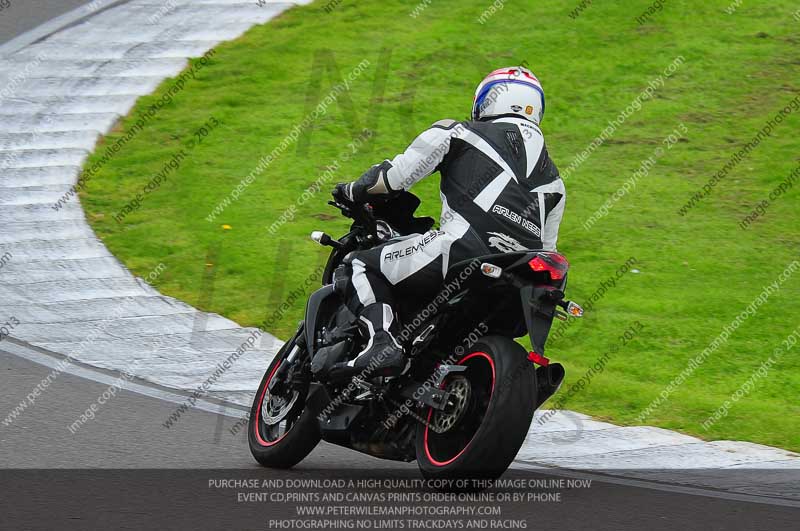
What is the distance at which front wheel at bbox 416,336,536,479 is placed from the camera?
5070mm

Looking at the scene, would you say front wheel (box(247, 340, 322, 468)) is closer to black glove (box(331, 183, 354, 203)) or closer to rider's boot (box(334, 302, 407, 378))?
rider's boot (box(334, 302, 407, 378))

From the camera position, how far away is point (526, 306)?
518 cm

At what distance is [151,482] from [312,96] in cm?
947

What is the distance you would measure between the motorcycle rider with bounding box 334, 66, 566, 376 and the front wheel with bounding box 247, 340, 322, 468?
1.46 ft

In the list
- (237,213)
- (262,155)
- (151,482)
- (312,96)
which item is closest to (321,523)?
(151,482)

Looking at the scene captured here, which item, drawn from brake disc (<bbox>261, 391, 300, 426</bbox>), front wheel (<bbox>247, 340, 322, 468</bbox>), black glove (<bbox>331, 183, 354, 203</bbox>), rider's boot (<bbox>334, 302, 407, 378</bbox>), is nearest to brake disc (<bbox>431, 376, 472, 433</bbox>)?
rider's boot (<bbox>334, 302, 407, 378</bbox>)

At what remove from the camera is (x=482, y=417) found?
17.2 feet

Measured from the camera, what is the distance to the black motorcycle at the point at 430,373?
516cm

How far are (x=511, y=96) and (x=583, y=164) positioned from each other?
773 cm

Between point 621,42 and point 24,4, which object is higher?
point 24,4

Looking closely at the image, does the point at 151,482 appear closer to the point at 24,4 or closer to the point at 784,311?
the point at 784,311

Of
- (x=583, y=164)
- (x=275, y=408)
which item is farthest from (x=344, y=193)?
(x=583, y=164)

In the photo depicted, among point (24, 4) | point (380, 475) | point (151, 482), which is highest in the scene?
point (151, 482)

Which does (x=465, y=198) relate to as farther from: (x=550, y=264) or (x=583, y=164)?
(x=583, y=164)
